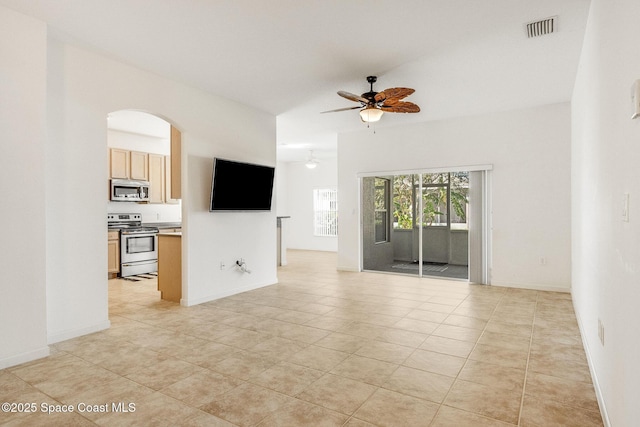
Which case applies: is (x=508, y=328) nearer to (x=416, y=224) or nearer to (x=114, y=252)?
(x=416, y=224)

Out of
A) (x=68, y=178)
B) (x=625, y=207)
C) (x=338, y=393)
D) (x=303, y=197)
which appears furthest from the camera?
(x=303, y=197)

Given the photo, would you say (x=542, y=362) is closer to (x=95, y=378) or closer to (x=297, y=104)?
(x=95, y=378)

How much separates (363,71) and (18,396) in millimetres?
4185

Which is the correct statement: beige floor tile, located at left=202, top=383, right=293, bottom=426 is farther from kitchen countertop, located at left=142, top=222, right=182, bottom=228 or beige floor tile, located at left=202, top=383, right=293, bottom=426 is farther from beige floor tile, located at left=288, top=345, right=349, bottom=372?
kitchen countertop, located at left=142, top=222, right=182, bottom=228

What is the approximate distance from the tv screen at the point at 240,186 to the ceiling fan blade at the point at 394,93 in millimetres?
2181

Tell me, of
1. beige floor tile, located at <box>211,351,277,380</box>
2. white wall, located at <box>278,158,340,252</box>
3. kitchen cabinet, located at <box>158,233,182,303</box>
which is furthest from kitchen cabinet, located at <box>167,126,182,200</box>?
white wall, located at <box>278,158,340,252</box>

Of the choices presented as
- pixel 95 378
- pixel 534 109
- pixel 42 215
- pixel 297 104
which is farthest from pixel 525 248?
pixel 42 215

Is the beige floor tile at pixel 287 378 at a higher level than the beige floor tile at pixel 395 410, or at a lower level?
higher

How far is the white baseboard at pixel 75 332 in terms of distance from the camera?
3409 mm

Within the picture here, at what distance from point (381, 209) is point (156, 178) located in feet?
16.1

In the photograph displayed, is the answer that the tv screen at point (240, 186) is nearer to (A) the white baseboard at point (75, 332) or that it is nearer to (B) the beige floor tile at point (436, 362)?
(A) the white baseboard at point (75, 332)

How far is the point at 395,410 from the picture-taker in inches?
88.2

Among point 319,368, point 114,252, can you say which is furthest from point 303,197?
point 319,368

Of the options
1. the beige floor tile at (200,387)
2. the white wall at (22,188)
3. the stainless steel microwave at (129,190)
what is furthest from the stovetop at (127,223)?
the beige floor tile at (200,387)
